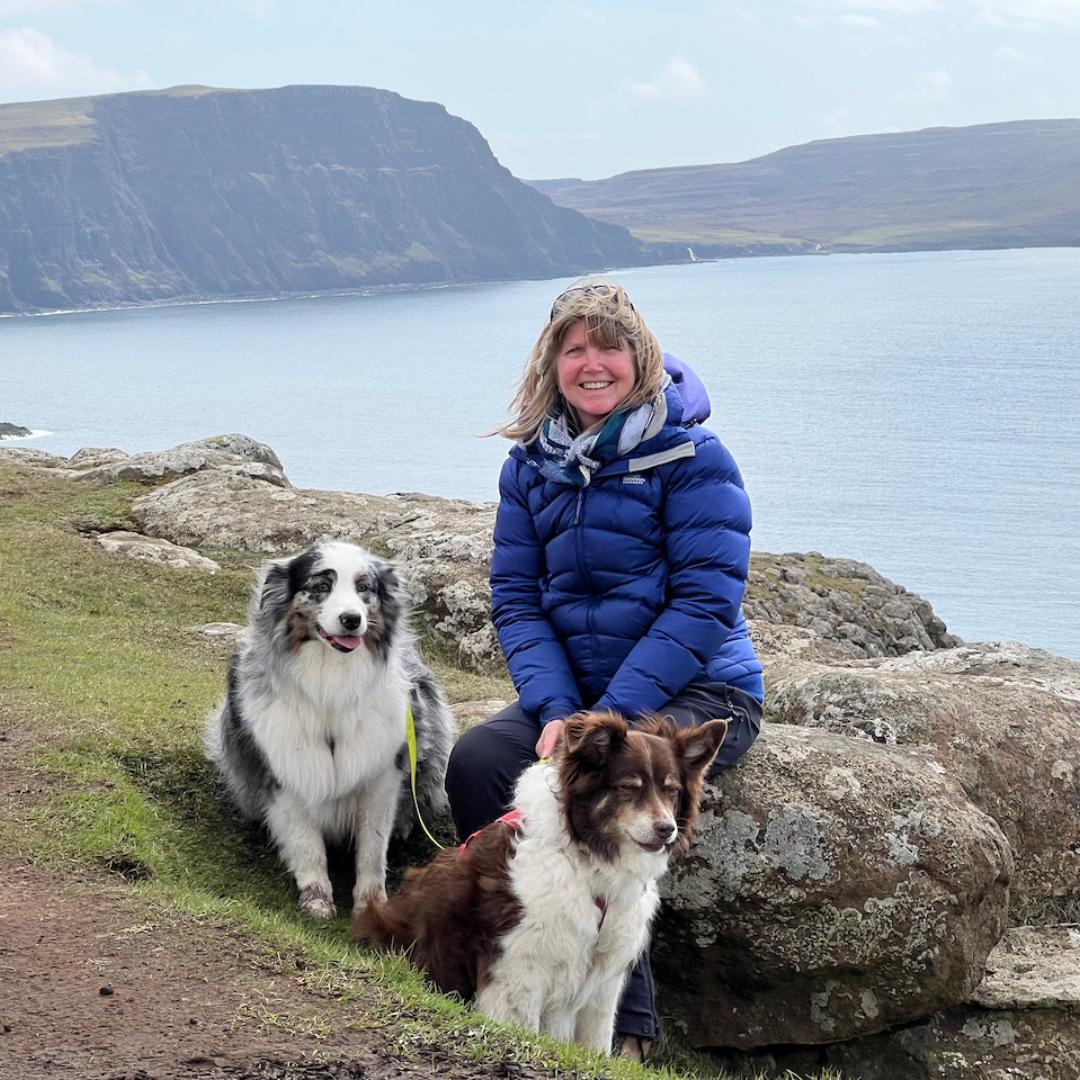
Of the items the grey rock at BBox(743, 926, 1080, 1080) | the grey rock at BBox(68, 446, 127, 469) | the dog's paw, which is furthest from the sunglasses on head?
the grey rock at BBox(68, 446, 127, 469)

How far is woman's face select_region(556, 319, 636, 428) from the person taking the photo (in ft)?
23.1

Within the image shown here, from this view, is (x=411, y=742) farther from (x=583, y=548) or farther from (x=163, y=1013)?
(x=163, y=1013)

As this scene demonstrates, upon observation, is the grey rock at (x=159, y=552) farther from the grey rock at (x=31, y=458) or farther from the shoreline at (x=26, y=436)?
the shoreline at (x=26, y=436)

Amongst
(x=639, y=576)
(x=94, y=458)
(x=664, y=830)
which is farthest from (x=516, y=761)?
(x=94, y=458)

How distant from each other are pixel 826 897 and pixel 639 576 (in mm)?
2410

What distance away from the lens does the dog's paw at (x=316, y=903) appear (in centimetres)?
812

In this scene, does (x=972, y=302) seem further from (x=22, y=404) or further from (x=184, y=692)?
(x=184, y=692)

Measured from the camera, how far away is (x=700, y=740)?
6098mm

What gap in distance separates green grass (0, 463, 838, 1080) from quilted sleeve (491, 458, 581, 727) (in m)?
1.62

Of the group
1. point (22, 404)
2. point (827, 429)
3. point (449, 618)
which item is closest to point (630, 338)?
point (449, 618)

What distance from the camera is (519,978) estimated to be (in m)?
6.26

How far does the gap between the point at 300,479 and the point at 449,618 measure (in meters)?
48.7

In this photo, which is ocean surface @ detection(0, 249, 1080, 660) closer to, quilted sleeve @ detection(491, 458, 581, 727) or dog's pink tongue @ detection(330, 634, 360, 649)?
quilted sleeve @ detection(491, 458, 581, 727)

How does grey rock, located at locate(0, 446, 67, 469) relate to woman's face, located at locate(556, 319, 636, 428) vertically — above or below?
below
